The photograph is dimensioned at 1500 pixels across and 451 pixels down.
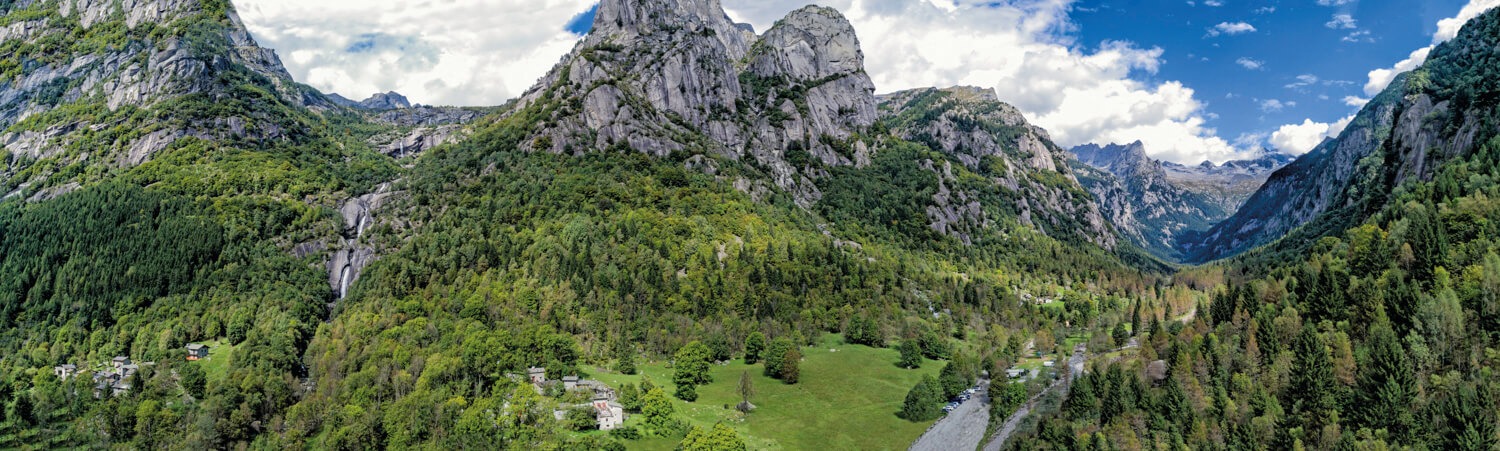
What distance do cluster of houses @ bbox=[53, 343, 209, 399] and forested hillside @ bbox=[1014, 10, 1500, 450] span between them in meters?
146

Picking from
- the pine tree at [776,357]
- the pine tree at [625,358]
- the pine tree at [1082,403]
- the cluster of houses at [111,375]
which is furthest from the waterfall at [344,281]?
the pine tree at [1082,403]

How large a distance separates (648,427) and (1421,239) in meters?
115

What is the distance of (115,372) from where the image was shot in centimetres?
14138

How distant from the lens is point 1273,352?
11200cm

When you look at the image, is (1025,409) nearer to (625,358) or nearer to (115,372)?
(625,358)

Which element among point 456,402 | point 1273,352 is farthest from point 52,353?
point 1273,352

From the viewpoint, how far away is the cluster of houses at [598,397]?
112 meters

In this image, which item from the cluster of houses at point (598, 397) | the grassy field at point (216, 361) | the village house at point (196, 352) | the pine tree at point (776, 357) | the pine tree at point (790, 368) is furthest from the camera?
the village house at point (196, 352)

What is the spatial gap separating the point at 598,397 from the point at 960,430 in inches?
2243

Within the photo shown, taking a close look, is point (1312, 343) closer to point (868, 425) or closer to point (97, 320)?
point (868, 425)

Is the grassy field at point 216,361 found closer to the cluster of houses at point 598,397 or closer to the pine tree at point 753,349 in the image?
the cluster of houses at point 598,397

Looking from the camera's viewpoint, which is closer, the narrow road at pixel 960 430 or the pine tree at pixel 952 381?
the narrow road at pixel 960 430

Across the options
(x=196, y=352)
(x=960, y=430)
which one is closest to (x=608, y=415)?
(x=960, y=430)

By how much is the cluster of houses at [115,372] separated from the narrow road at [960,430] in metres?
131
